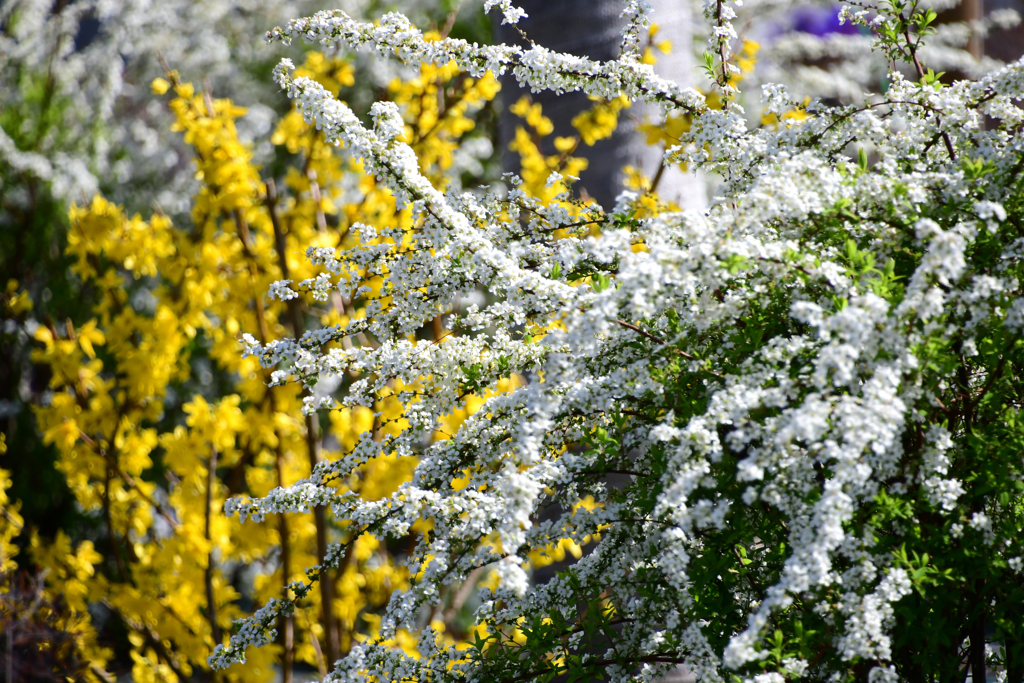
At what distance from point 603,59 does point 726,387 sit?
7.16 ft

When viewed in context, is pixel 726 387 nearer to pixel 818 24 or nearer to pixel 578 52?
pixel 578 52

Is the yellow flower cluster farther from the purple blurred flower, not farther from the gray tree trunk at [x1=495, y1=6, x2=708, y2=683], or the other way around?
the purple blurred flower

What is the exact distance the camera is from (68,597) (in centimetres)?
331

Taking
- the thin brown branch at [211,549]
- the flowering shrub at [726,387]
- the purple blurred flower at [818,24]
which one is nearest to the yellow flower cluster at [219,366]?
the thin brown branch at [211,549]

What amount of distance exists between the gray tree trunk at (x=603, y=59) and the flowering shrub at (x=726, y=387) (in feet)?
4.37

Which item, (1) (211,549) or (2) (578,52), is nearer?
(1) (211,549)

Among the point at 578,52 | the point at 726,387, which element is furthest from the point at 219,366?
the point at 726,387

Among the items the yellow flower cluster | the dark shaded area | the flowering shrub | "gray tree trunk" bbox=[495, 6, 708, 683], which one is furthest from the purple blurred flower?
the flowering shrub

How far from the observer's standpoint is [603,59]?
334cm

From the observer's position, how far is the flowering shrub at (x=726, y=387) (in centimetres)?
140

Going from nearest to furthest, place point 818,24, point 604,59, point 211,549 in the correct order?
point 211,549, point 604,59, point 818,24

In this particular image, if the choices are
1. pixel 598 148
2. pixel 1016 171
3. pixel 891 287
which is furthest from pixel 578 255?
pixel 598 148

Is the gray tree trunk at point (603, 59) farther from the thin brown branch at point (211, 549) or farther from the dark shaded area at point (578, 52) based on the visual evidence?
the thin brown branch at point (211, 549)

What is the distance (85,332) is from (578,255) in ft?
8.26
